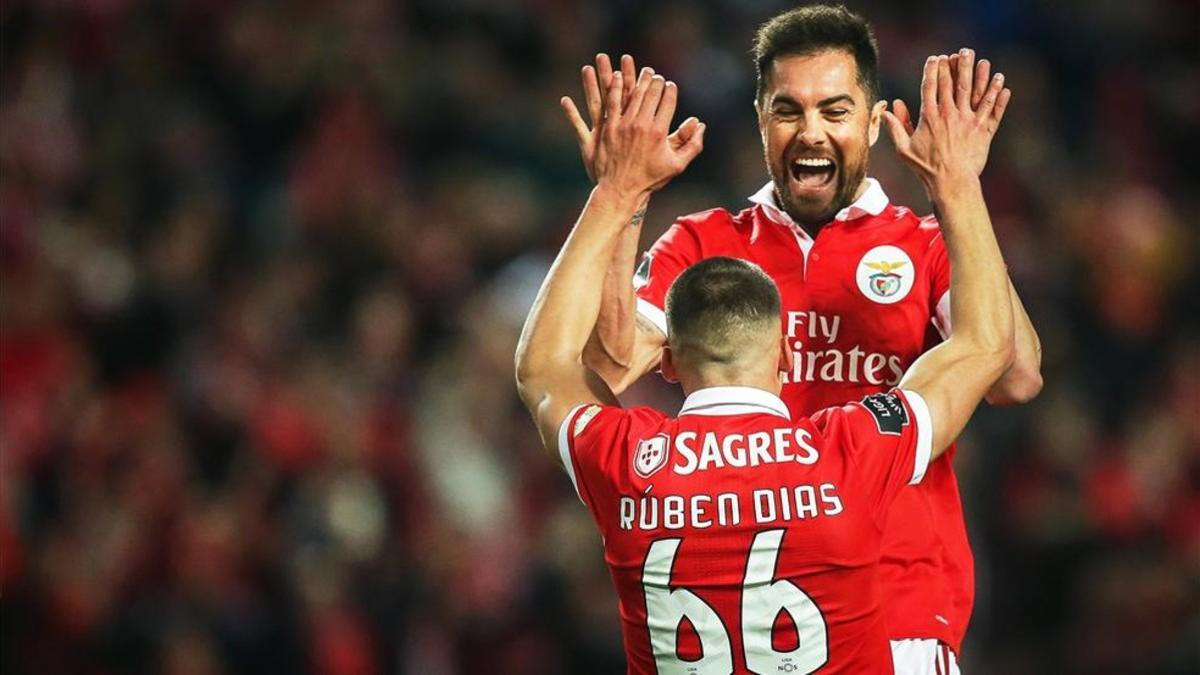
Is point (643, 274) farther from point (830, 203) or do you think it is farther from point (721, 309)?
point (721, 309)

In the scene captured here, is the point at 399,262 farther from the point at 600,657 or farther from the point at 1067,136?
the point at 1067,136

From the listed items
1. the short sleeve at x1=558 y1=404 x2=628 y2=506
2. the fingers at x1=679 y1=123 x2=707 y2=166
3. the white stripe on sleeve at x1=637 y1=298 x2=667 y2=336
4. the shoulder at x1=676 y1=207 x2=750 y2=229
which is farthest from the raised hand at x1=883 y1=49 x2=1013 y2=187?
the short sleeve at x1=558 y1=404 x2=628 y2=506

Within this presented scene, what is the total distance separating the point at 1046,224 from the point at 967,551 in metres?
5.39

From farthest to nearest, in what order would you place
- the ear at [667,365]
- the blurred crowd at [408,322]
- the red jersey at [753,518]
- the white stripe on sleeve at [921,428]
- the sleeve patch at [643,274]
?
1. the blurred crowd at [408,322]
2. the sleeve patch at [643,274]
3. the ear at [667,365]
4. the white stripe on sleeve at [921,428]
5. the red jersey at [753,518]

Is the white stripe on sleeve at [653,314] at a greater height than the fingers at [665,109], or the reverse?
the fingers at [665,109]

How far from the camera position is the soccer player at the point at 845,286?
4.37 meters

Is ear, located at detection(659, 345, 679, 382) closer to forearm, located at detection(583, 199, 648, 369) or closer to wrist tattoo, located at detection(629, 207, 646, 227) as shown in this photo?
forearm, located at detection(583, 199, 648, 369)

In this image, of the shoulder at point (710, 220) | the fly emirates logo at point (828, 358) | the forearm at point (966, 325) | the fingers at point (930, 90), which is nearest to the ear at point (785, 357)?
the fly emirates logo at point (828, 358)

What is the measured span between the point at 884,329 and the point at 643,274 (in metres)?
0.60

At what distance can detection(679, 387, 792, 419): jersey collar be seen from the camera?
13.1ft

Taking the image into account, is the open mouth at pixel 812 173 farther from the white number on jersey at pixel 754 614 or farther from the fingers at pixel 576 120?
the white number on jersey at pixel 754 614

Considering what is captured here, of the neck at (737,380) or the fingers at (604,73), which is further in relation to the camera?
the fingers at (604,73)

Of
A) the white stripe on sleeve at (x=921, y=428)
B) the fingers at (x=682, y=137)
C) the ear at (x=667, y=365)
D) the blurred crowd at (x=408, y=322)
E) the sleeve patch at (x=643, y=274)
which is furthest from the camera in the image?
the blurred crowd at (x=408, y=322)

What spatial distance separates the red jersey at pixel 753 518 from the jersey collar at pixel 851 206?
60 centimetres
